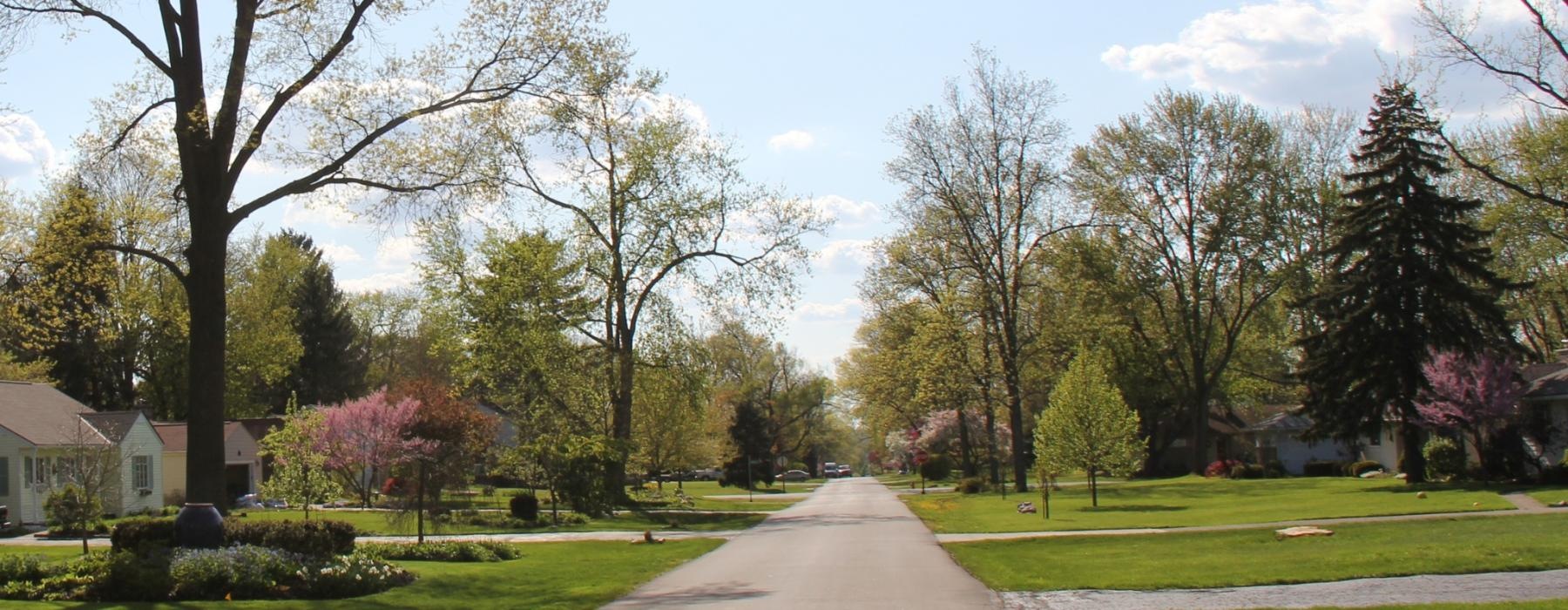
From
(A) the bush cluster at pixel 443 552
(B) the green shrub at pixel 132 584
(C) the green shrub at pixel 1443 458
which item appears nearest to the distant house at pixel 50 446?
(A) the bush cluster at pixel 443 552

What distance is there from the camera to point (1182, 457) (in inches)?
2665

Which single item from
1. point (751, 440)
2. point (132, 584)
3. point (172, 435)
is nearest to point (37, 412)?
point (172, 435)

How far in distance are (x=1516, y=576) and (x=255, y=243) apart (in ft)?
193

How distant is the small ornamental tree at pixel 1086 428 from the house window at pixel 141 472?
30.3 meters

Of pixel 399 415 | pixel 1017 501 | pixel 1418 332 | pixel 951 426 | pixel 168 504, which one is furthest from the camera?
pixel 951 426

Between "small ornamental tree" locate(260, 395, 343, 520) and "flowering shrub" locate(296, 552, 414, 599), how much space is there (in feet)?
49.7

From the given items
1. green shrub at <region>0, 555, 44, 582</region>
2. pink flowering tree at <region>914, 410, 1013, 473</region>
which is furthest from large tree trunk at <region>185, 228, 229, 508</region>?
pink flowering tree at <region>914, 410, 1013, 473</region>

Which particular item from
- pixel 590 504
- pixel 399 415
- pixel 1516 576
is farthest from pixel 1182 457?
pixel 1516 576

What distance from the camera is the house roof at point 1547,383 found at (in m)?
36.2

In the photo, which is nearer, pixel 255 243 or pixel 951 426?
pixel 255 243

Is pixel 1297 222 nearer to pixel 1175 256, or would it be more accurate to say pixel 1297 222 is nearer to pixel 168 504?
pixel 1175 256

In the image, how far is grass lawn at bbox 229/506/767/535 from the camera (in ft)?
99.9

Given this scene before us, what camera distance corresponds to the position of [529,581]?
17.9m

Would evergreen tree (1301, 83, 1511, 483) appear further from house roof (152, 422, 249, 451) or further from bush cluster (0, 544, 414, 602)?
house roof (152, 422, 249, 451)
